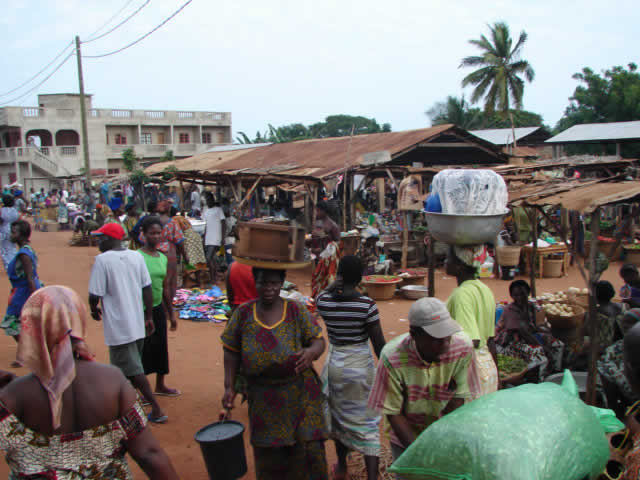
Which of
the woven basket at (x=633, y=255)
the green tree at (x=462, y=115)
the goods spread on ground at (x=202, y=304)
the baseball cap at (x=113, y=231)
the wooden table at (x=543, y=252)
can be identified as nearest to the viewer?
the baseball cap at (x=113, y=231)

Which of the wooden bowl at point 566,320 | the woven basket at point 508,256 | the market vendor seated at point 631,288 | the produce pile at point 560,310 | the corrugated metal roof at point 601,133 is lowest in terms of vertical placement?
the wooden bowl at point 566,320

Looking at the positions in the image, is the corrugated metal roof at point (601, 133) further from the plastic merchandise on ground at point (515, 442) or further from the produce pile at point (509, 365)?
the plastic merchandise on ground at point (515, 442)

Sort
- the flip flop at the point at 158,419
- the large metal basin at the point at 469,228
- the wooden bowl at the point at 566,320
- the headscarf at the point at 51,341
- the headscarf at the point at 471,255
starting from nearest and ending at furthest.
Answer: the headscarf at the point at 51,341 → the headscarf at the point at 471,255 → the large metal basin at the point at 469,228 → the flip flop at the point at 158,419 → the wooden bowl at the point at 566,320

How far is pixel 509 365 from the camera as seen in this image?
15.8 feet

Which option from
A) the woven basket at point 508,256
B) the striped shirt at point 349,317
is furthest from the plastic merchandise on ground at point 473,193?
the woven basket at point 508,256

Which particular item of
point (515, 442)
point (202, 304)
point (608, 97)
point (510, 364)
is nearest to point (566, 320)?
point (510, 364)

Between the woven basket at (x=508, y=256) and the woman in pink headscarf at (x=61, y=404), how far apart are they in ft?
31.4

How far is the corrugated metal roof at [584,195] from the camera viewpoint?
4.02 meters

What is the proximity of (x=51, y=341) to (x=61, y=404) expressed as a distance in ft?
0.76

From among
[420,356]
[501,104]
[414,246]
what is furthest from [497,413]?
[501,104]

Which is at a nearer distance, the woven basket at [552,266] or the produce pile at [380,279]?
the produce pile at [380,279]

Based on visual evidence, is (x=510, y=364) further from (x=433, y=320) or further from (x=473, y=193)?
(x=433, y=320)

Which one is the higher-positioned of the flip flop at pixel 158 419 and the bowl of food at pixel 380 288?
the bowl of food at pixel 380 288

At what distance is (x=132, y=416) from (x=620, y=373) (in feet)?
11.1
